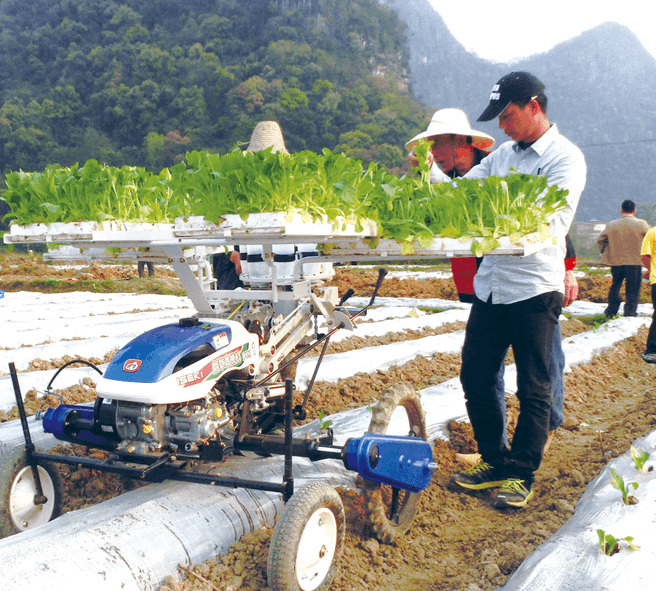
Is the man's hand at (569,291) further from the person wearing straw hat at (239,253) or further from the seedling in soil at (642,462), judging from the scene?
the person wearing straw hat at (239,253)

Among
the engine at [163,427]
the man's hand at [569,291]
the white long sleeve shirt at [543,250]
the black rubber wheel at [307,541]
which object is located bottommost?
the black rubber wheel at [307,541]

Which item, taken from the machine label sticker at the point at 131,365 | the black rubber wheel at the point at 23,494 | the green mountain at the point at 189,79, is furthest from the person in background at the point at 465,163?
the green mountain at the point at 189,79

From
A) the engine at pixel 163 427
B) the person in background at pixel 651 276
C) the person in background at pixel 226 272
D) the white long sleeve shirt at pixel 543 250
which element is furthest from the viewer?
the person in background at pixel 651 276

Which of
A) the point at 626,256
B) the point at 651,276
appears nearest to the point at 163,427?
the point at 651,276

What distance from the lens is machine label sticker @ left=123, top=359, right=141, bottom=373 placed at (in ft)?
7.42

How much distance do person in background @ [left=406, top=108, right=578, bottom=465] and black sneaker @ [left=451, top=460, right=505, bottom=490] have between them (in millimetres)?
87

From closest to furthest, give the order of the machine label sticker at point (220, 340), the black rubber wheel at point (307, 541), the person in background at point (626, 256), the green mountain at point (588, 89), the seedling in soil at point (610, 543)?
the black rubber wheel at point (307, 541), the seedling in soil at point (610, 543), the machine label sticker at point (220, 340), the person in background at point (626, 256), the green mountain at point (588, 89)

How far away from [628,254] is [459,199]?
767 centimetres

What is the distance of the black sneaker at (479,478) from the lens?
10.3ft

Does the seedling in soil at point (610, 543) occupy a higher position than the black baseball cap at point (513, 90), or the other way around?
the black baseball cap at point (513, 90)

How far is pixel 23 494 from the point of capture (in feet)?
8.01

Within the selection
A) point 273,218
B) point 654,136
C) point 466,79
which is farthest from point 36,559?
point 466,79

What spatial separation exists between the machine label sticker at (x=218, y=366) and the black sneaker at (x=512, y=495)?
1524mm

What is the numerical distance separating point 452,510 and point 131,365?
183 centimetres
